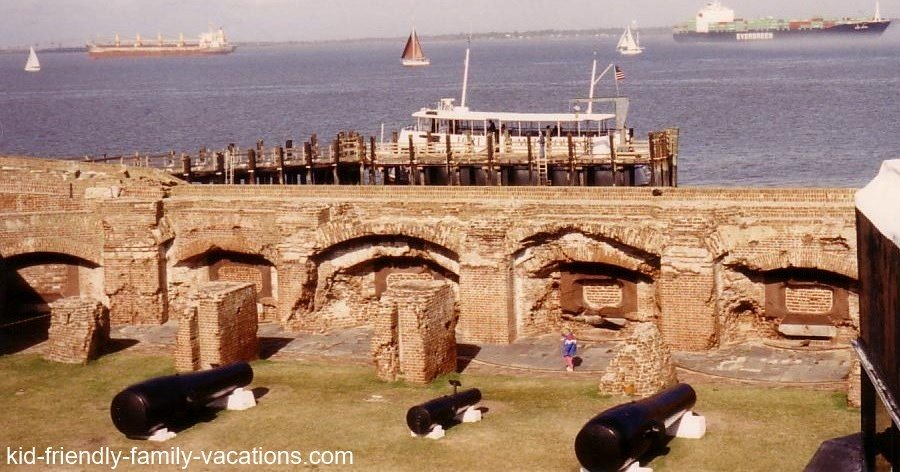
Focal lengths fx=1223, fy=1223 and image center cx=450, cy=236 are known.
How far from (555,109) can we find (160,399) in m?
74.7

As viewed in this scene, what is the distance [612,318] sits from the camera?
2273cm

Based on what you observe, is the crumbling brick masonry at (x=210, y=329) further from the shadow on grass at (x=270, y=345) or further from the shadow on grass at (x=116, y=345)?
the shadow on grass at (x=116, y=345)

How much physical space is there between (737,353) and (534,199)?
4572 mm

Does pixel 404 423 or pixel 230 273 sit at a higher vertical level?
pixel 230 273

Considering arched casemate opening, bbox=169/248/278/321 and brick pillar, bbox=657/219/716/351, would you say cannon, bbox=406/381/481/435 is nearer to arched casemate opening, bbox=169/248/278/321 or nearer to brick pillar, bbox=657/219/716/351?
brick pillar, bbox=657/219/716/351

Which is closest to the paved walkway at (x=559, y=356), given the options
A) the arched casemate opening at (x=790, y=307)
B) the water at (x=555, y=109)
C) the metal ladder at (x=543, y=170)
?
the arched casemate opening at (x=790, y=307)

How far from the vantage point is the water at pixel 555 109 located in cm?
6197

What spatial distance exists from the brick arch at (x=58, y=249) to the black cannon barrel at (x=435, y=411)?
1081 cm

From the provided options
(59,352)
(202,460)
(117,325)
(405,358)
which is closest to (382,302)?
(405,358)

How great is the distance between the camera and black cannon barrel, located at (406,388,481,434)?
1605 cm

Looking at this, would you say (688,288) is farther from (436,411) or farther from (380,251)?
(436,411)

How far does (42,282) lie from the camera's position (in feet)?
82.8

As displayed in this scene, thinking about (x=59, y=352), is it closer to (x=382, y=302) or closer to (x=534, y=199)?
(x=382, y=302)

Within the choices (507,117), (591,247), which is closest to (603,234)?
(591,247)
